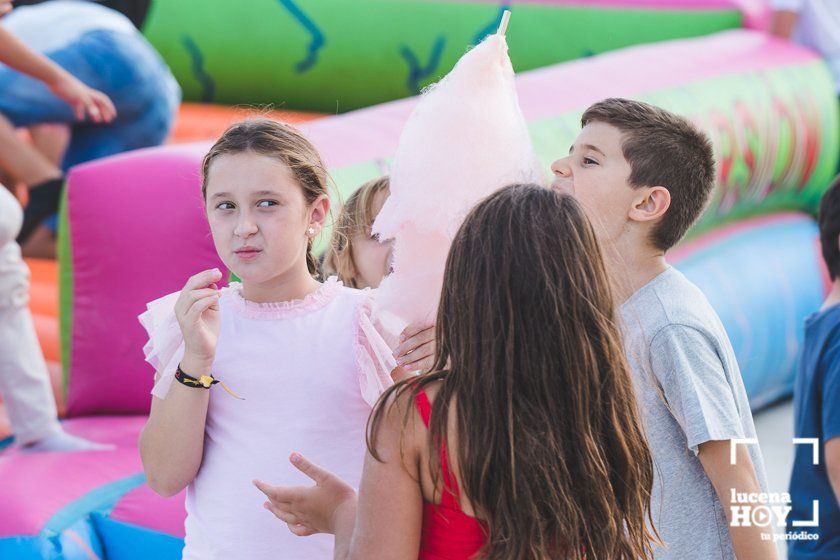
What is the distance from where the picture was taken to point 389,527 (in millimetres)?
1201

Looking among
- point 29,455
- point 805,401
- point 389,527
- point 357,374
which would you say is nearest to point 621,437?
point 389,527

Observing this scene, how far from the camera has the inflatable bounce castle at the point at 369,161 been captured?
226 cm

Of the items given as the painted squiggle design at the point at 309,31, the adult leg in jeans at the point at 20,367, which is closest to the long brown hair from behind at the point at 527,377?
→ the adult leg in jeans at the point at 20,367

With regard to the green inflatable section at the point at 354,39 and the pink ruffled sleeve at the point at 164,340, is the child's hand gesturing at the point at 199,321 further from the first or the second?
the green inflatable section at the point at 354,39

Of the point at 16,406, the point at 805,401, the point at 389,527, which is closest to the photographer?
the point at 389,527

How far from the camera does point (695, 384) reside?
1551 millimetres

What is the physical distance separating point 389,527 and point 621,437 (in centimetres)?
27

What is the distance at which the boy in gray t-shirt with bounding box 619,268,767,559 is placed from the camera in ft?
5.16

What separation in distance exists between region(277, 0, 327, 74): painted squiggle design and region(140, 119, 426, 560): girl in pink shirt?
3255mm

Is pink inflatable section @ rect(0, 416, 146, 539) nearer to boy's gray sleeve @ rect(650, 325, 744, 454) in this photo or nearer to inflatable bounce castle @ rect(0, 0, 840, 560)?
inflatable bounce castle @ rect(0, 0, 840, 560)

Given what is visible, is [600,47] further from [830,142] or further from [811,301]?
[811,301]

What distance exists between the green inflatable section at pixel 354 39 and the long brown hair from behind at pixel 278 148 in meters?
3.04

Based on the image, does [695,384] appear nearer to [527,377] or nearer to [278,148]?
[527,377]

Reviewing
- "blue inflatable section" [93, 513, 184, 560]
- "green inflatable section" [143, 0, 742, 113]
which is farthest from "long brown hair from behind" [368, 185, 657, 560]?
"green inflatable section" [143, 0, 742, 113]
